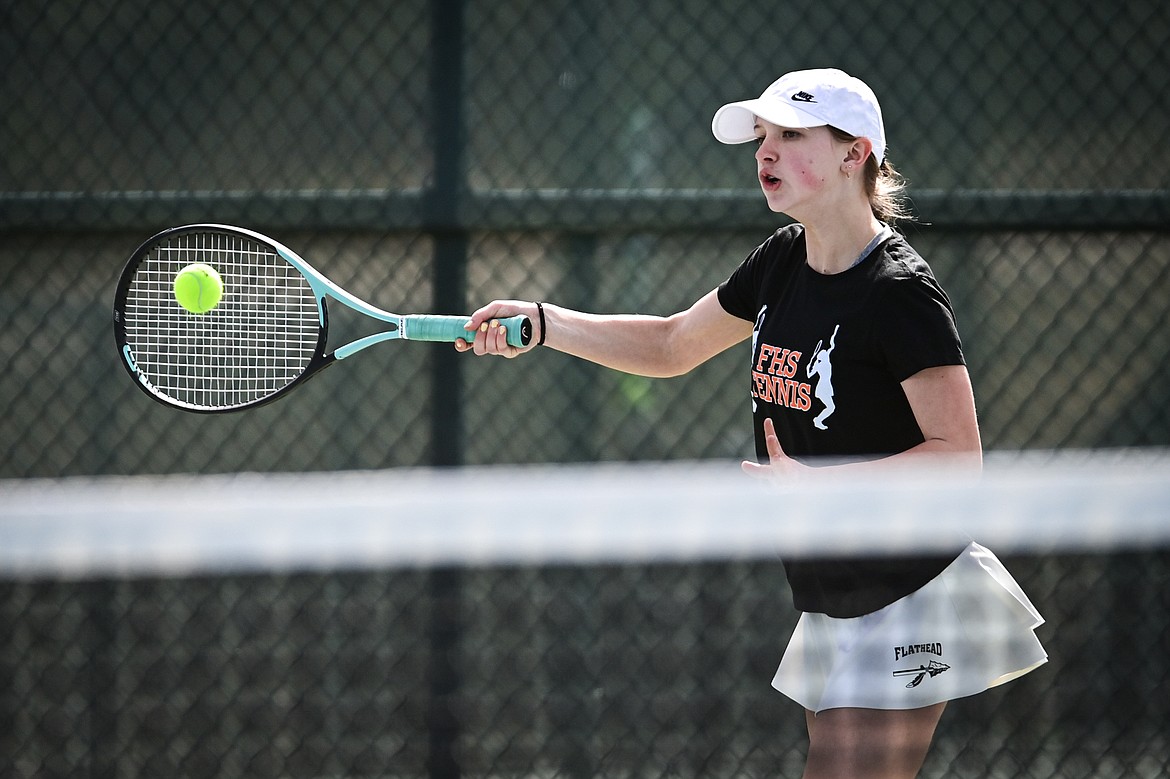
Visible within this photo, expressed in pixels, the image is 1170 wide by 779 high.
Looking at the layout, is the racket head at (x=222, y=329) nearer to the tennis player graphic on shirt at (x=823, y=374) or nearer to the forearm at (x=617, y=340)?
the forearm at (x=617, y=340)

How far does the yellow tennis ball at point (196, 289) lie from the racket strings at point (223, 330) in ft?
1.13

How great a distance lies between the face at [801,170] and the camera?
5.91ft

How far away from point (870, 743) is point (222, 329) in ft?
5.17

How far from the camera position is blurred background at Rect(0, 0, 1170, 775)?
9.00 feet

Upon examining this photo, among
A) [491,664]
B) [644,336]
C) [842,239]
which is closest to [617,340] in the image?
[644,336]

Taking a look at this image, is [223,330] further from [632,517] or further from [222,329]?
[632,517]

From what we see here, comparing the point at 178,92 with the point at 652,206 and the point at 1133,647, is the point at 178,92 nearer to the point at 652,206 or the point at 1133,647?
the point at 652,206

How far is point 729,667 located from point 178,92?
1750 mm

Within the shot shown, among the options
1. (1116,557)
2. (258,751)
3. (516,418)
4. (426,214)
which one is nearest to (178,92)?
(426,214)

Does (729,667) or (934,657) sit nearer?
(934,657)

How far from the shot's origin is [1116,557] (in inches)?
111

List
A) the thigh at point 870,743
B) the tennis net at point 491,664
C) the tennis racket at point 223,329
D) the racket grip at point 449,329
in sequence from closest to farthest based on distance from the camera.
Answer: the thigh at point 870,743
the racket grip at point 449,329
the tennis racket at point 223,329
the tennis net at point 491,664

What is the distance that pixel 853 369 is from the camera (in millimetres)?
1736

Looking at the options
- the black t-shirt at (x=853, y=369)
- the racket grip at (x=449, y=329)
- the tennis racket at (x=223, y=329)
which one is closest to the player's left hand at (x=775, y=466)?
the black t-shirt at (x=853, y=369)
